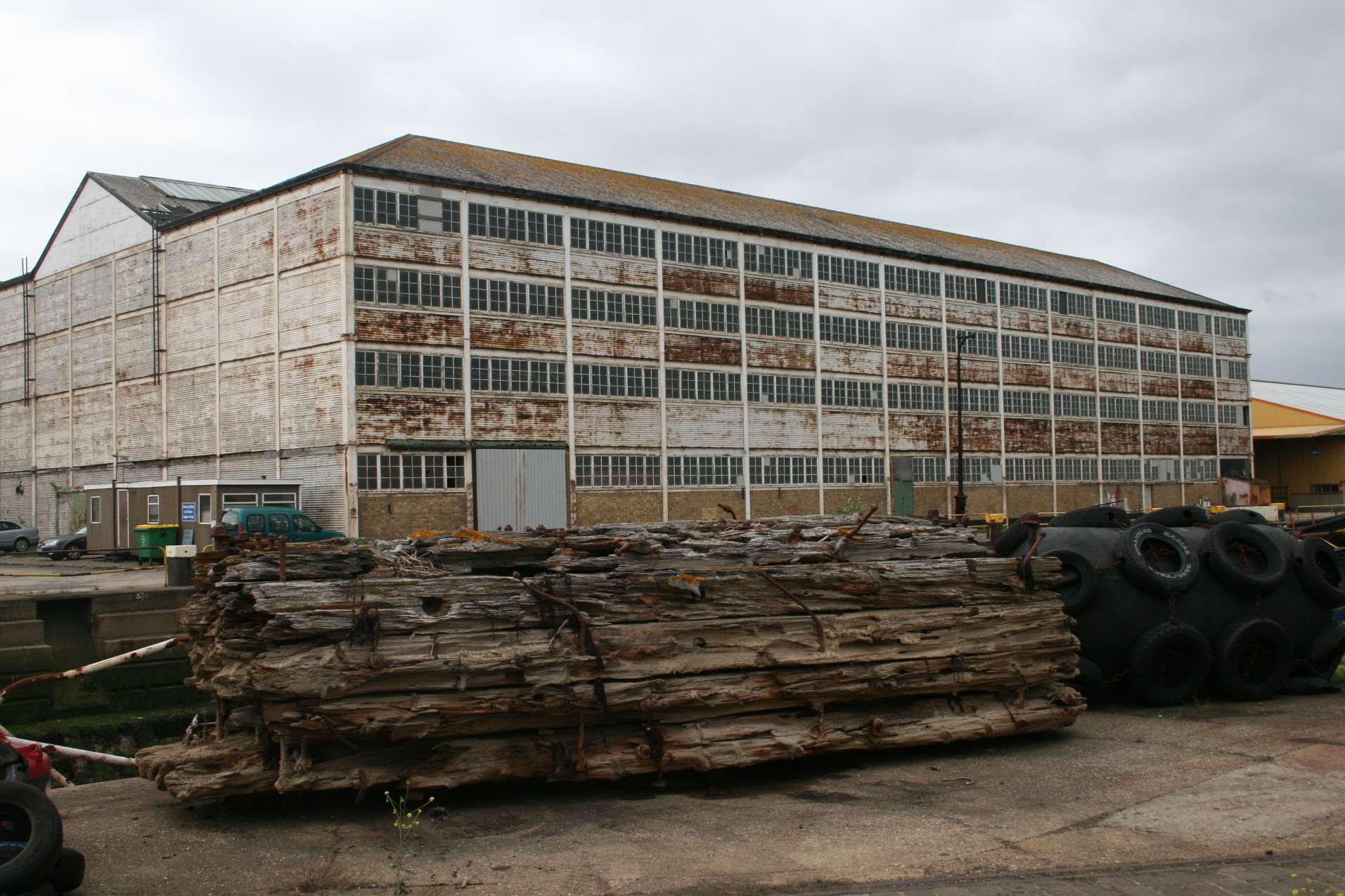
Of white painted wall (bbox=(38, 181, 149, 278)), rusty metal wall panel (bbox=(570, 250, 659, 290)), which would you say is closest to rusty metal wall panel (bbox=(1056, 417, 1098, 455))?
→ rusty metal wall panel (bbox=(570, 250, 659, 290))

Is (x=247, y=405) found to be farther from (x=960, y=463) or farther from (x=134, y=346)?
(x=960, y=463)

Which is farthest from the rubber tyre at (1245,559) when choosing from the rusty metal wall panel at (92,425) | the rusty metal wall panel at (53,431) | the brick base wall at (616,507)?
the rusty metal wall panel at (53,431)

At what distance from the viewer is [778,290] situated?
4431 centimetres

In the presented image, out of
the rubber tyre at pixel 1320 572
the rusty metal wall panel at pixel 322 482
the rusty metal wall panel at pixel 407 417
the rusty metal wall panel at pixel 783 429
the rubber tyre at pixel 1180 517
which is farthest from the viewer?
the rusty metal wall panel at pixel 783 429

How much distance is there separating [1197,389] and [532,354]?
139 feet

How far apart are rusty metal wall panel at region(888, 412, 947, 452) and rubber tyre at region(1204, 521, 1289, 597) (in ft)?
116

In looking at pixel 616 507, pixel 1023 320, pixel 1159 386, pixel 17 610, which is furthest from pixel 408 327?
pixel 1159 386

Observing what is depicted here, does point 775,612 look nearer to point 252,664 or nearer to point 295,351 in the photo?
point 252,664

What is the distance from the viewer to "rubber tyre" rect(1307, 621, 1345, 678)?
12172mm

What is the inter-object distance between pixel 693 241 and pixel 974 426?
17335mm

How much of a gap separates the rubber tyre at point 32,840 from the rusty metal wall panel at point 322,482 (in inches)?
1070

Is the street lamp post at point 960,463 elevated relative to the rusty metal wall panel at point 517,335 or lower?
lower

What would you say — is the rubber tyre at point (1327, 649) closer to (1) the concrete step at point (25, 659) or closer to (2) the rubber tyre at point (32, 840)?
(2) the rubber tyre at point (32, 840)

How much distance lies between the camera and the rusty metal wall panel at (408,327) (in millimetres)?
33781
